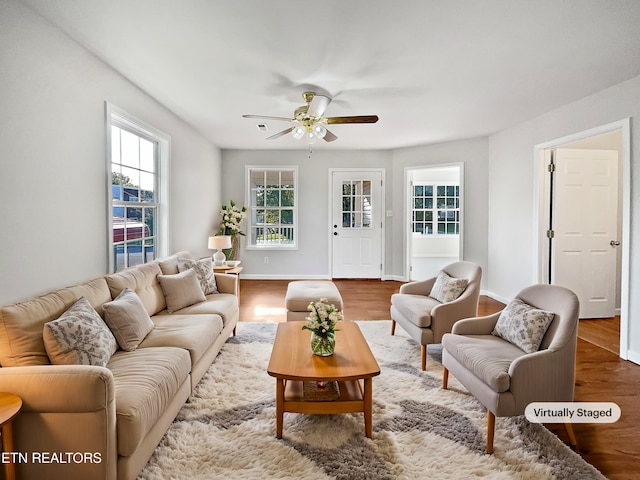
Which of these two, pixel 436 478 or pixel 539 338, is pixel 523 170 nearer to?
pixel 539 338

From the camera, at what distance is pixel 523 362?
2021 millimetres

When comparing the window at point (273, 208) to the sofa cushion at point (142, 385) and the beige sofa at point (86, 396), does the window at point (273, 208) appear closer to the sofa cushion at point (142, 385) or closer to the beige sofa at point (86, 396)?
the beige sofa at point (86, 396)

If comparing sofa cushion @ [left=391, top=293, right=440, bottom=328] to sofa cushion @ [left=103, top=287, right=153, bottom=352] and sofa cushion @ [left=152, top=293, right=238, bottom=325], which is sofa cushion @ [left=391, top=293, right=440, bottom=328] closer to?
sofa cushion @ [left=152, top=293, right=238, bottom=325]

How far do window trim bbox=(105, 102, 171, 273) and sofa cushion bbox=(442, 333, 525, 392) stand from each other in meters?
2.85

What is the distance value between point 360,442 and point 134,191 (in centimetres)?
326

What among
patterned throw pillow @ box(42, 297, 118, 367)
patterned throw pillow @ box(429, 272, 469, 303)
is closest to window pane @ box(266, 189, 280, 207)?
patterned throw pillow @ box(429, 272, 469, 303)

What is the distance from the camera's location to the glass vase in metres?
2.41

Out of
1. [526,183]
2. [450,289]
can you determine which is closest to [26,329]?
[450,289]

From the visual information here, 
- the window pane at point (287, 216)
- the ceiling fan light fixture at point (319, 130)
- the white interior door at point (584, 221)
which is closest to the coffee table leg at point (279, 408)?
the ceiling fan light fixture at point (319, 130)

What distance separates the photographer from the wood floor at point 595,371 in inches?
81.3

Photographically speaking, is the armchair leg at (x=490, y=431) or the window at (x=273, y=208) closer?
the armchair leg at (x=490, y=431)

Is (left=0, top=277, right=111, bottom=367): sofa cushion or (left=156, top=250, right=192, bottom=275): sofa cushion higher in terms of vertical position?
(left=156, top=250, right=192, bottom=275): sofa cushion

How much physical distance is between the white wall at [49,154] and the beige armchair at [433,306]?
8.83 ft

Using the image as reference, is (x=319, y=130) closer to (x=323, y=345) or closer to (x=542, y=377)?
(x=323, y=345)
